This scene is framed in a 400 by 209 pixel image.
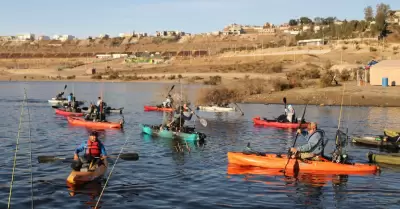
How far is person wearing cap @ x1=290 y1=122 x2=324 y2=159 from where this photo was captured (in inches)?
744

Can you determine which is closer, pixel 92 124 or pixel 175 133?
pixel 175 133

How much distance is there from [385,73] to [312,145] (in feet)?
116

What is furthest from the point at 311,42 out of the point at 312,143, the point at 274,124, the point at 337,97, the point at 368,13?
the point at 312,143

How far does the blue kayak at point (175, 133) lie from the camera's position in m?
25.7

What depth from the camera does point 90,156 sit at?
17188 mm

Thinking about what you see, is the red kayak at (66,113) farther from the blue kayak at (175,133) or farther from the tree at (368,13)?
the tree at (368,13)

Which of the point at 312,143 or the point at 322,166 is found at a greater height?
the point at 312,143

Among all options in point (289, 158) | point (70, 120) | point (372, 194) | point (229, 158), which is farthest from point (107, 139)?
point (372, 194)

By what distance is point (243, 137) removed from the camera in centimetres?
2891

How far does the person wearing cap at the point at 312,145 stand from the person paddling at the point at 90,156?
281 inches

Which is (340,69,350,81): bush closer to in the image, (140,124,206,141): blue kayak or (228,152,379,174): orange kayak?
(140,124,206,141): blue kayak

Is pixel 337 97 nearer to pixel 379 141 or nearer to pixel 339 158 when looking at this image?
pixel 379 141

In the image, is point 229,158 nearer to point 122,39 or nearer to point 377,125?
point 377,125

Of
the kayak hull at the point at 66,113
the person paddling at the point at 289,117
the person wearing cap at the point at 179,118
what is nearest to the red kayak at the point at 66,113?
the kayak hull at the point at 66,113
